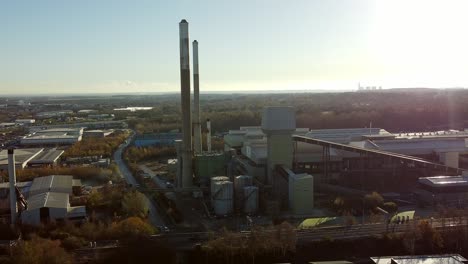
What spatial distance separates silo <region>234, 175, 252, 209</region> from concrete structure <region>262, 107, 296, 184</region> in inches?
72.9

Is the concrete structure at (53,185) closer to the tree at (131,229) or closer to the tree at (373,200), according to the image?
the tree at (131,229)

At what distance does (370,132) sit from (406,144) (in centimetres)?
766

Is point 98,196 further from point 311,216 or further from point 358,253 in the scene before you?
point 358,253

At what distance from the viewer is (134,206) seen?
16594 millimetres

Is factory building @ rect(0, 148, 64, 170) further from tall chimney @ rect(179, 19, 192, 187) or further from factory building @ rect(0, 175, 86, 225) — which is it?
tall chimney @ rect(179, 19, 192, 187)

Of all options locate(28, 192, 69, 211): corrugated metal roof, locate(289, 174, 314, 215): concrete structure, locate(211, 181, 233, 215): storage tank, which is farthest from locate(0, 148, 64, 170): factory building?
locate(289, 174, 314, 215): concrete structure

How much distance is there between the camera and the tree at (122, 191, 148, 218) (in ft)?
53.9

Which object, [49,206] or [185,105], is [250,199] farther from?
[49,206]

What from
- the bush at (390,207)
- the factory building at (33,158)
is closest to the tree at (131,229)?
the bush at (390,207)

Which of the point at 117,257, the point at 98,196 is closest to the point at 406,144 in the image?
the point at 98,196

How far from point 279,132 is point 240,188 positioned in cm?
315

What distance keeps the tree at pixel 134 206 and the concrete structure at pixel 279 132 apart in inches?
234

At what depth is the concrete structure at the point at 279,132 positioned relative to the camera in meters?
19.2

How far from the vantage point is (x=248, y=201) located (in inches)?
682
